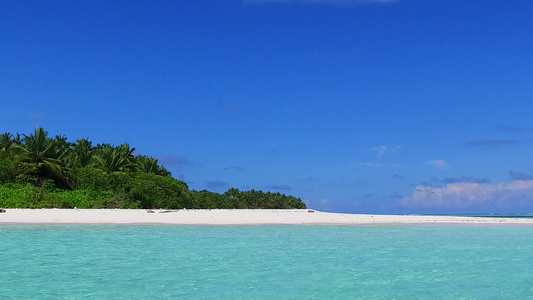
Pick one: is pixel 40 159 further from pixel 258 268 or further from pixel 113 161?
pixel 258 268

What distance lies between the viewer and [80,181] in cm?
4069

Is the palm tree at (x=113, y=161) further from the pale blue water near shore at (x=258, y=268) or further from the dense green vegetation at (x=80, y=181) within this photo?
the pale blue water near shore at (x=258, y=268)

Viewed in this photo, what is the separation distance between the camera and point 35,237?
56.2 ft

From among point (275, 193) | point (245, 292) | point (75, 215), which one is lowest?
point (245, 292)

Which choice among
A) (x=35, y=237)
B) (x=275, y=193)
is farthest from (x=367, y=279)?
(x=275, y=193)

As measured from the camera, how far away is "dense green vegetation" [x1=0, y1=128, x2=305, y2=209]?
36.6 m

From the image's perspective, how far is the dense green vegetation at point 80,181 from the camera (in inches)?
1441

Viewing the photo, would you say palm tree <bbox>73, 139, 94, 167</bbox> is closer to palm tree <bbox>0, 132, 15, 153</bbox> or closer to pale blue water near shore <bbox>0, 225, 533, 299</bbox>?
palm tree <bbox>0, 132, 15, 153</bbox>

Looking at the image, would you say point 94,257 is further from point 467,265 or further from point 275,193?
point 275,193

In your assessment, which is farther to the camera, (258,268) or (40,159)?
(40,159)

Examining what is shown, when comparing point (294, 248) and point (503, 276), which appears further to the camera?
point (294, 248)

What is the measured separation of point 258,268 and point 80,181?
33.4 metres

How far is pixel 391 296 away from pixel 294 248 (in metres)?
6.90

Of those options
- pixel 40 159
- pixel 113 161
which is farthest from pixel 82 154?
pixel 40 159
